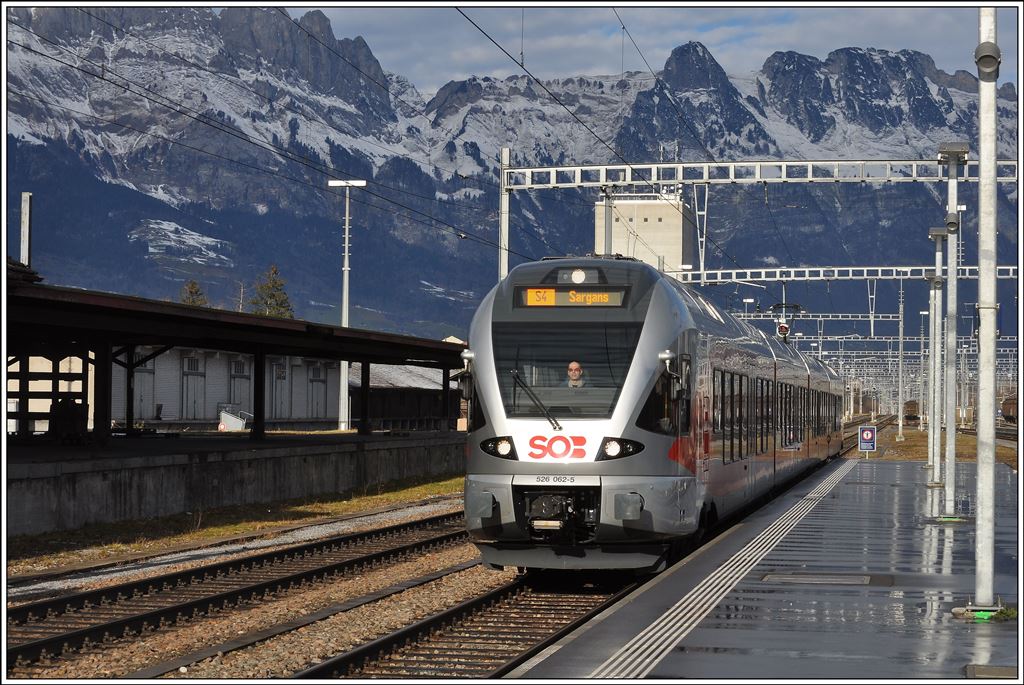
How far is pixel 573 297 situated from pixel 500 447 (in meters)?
2.06

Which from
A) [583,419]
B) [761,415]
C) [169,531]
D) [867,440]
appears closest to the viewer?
[583,419]

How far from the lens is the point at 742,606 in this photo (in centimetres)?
1491

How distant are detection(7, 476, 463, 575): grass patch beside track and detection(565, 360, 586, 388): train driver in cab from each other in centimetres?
821

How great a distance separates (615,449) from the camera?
16.5m

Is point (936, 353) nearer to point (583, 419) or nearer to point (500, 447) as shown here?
point (583, 419)

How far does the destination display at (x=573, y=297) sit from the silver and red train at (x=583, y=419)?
0.04 ft

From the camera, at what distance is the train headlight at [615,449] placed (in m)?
16.5

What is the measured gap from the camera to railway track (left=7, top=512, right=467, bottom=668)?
45.4 feet

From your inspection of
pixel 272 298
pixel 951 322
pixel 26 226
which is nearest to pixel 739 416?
pixel 951 322

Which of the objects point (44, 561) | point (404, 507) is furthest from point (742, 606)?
point (404, 507)

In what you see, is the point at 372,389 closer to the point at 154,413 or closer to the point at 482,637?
the point at 154,413

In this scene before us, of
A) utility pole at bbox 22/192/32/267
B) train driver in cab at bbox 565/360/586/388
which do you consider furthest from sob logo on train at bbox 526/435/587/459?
utility pole at bbox 22/192/32/267

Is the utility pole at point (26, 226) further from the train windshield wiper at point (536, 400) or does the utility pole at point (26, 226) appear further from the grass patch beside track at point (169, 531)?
the train windshield wiper at point (536, 400)

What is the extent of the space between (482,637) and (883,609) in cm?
406
